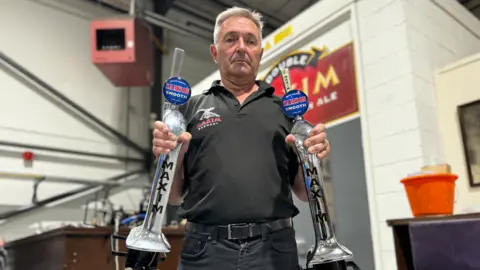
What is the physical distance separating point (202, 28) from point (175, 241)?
9.25 feet

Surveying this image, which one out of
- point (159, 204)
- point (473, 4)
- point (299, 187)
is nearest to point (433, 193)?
point (299, 187)

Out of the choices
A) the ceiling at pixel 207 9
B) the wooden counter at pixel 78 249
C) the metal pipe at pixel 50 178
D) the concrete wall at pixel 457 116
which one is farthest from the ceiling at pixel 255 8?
the wooden counter at pixel 78 249

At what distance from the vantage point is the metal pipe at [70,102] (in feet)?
11.7

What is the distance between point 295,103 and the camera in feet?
3.49

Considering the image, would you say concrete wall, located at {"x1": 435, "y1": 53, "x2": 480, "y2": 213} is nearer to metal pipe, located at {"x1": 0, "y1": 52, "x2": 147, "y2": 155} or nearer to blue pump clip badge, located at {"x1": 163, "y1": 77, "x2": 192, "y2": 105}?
blue pump clip badge, located at {"x1": 163, "y1": 77, "x2": 192, "y2": 105}

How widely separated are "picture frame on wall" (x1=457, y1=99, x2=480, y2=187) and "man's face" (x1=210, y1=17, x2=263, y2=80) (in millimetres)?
1249

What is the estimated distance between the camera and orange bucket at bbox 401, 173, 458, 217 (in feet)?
5.04

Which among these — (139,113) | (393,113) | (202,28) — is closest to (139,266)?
(393,113)

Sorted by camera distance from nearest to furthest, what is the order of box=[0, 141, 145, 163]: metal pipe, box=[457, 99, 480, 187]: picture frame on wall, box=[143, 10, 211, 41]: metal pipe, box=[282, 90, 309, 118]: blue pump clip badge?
box=[282, 90, 309, 118]: blue pump clip badge → box=[457, 99, 480, 187]: picture frame on wall → box=[0, 141, 145, 163]: metal pipe → box=[143, 10, 211, 41]: metal pipe

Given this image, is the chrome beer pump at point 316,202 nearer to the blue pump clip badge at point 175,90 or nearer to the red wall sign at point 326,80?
the blue pump clip badge at point 175,90

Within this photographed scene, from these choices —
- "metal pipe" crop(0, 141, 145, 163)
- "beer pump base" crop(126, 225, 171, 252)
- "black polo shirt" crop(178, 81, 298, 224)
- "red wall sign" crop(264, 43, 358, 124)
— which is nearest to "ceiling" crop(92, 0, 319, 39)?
"metal pipe" crop(0, 141, 145, 163)

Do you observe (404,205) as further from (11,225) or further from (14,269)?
(11,225)

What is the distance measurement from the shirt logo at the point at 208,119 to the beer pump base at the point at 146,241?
32 centimetres

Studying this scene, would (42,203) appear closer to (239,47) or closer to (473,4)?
(239,47)
